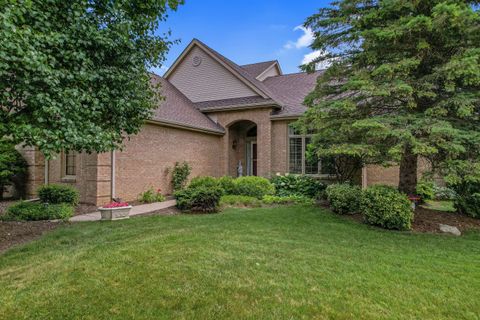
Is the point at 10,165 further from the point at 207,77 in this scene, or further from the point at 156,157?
the point at 207,77

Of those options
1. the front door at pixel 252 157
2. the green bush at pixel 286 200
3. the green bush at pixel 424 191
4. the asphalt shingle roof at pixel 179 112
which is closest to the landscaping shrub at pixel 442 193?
the green bush at pixel 424 191

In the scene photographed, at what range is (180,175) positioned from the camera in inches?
500

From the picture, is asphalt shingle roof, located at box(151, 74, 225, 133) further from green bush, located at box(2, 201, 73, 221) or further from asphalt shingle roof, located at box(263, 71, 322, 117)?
green bush, located at box(2, 201, 73, 221)

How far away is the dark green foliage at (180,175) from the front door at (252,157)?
4.85m

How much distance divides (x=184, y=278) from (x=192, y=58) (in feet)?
51.0

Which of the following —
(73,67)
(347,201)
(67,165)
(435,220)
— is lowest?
(435,220)

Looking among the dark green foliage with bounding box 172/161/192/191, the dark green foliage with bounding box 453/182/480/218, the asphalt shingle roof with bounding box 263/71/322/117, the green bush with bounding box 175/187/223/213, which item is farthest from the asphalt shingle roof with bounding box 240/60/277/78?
the dark green foliage with bounding box 453/182/480/218

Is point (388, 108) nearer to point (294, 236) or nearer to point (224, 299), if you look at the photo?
point (294, 236)

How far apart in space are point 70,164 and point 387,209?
10554 mm

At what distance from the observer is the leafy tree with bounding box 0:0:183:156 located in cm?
411

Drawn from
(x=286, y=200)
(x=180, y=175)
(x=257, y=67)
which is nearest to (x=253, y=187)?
(x=286, y=200)

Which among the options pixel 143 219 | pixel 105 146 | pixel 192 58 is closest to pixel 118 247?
pixel 105 146

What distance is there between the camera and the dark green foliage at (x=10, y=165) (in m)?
10.4

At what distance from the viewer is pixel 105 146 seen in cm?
529
